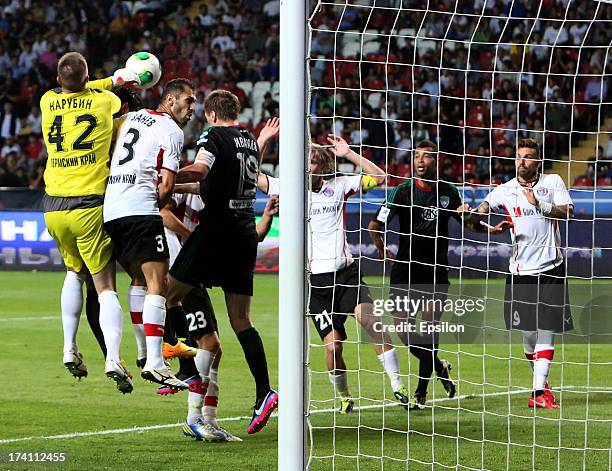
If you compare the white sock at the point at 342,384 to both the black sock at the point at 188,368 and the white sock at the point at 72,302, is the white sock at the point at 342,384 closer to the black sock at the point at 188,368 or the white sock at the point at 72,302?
the black sock at the point at 188,368

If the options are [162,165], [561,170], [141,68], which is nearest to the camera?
[162,165]

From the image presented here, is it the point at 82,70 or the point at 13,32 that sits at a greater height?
the point at 13,32

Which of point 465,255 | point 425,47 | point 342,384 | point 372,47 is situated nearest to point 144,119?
point 342,384

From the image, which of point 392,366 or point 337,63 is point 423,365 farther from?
point 337,63

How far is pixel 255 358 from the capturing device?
21.8 feet

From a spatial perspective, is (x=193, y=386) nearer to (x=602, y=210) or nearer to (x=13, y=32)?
(x=602, y=210)

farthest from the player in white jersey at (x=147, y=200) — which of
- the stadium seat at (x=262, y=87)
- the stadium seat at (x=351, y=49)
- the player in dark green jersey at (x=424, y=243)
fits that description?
the stadium seat at (x=262, y=87)

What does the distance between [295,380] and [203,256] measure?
6.90ft

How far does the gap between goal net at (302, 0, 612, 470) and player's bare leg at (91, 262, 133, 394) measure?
1219 millimetres

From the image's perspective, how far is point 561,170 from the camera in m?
15.8

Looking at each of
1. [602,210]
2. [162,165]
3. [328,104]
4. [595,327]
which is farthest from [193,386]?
[328,104]

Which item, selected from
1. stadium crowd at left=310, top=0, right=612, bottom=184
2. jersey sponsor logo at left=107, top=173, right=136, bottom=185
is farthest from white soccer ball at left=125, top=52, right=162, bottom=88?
stadium crowd at left=310, top=0, right=612, bottom=184

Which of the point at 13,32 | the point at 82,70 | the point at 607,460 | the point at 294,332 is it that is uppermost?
the point at 13,32

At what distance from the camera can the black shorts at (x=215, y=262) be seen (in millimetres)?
6691
